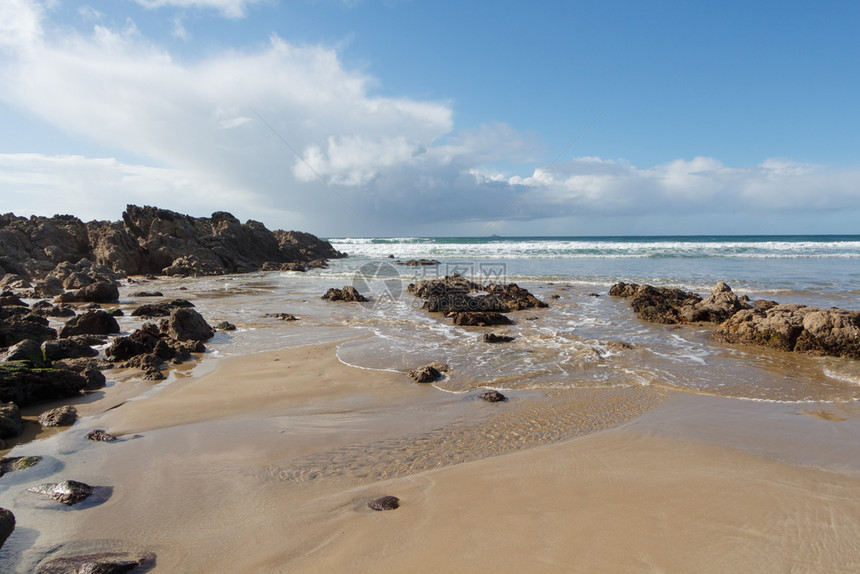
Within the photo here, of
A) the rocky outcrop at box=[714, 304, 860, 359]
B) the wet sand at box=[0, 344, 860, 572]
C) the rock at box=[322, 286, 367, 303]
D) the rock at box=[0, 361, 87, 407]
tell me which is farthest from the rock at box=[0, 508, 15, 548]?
the rock at box=[322, 286, 367, 303]

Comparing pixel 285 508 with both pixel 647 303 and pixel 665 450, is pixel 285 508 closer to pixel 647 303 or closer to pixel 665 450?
pixel 665 450

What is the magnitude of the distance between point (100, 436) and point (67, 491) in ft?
4.05

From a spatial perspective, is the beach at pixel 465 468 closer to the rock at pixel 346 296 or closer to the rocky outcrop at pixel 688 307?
the rocky outcrop at pixel 688 307

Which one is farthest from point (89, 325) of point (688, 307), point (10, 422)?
point (688, 307)

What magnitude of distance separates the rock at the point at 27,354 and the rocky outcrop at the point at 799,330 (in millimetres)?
11366

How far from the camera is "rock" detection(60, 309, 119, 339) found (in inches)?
340

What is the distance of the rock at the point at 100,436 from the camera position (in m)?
4.19

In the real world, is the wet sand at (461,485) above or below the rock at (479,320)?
below

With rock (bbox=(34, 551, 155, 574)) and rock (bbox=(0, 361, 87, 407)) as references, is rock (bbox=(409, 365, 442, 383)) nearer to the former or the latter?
rock (bbox=(34, 551, 155, 574))

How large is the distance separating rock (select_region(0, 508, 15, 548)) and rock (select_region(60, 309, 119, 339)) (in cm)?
733

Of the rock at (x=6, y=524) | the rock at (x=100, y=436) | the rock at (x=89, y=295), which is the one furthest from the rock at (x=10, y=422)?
the rock at (x=89, y=295)

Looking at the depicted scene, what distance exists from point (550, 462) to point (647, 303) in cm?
957

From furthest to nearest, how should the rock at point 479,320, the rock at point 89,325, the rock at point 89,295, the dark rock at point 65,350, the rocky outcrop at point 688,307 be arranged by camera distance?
the rock at point 89,295 → the rocky outcrop at point 688,307 → the rock at point 479,320 → the rock at point 89,325 → the dark rock at point 65,350

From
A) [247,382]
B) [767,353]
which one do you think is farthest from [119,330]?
[767,353]
